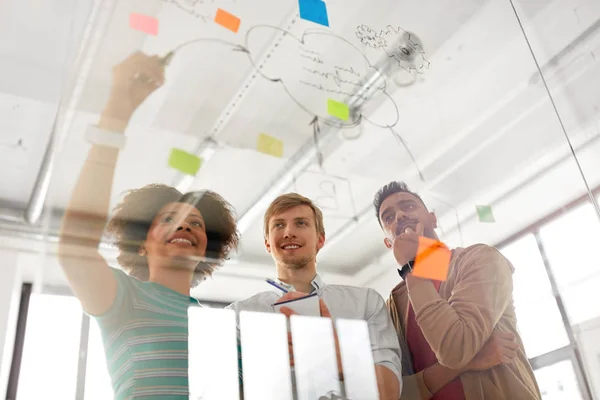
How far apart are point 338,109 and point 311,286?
1.28 ft

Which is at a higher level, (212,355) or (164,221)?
(164,221)

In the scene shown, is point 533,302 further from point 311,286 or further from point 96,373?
point 96,373

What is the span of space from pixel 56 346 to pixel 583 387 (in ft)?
3.16

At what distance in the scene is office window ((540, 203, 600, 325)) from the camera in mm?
1160

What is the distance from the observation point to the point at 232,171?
0.90 meters

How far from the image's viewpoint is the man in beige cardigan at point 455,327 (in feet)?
3.01

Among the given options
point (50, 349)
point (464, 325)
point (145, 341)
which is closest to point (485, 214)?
point (464, 325)

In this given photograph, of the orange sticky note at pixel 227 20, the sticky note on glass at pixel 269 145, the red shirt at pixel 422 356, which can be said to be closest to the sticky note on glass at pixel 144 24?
the orange sticky note at pixel 227 20

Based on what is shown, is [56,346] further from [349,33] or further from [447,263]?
[349,33]

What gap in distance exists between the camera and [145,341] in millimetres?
694

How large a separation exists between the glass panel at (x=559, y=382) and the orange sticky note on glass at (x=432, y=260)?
27 centimetres

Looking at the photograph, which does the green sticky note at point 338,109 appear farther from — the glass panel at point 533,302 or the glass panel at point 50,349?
the glass panel at point 50,349

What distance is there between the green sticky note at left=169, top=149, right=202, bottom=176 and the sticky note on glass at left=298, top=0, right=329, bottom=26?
41 cm

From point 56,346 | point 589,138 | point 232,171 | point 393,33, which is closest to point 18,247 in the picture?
point 56,346
